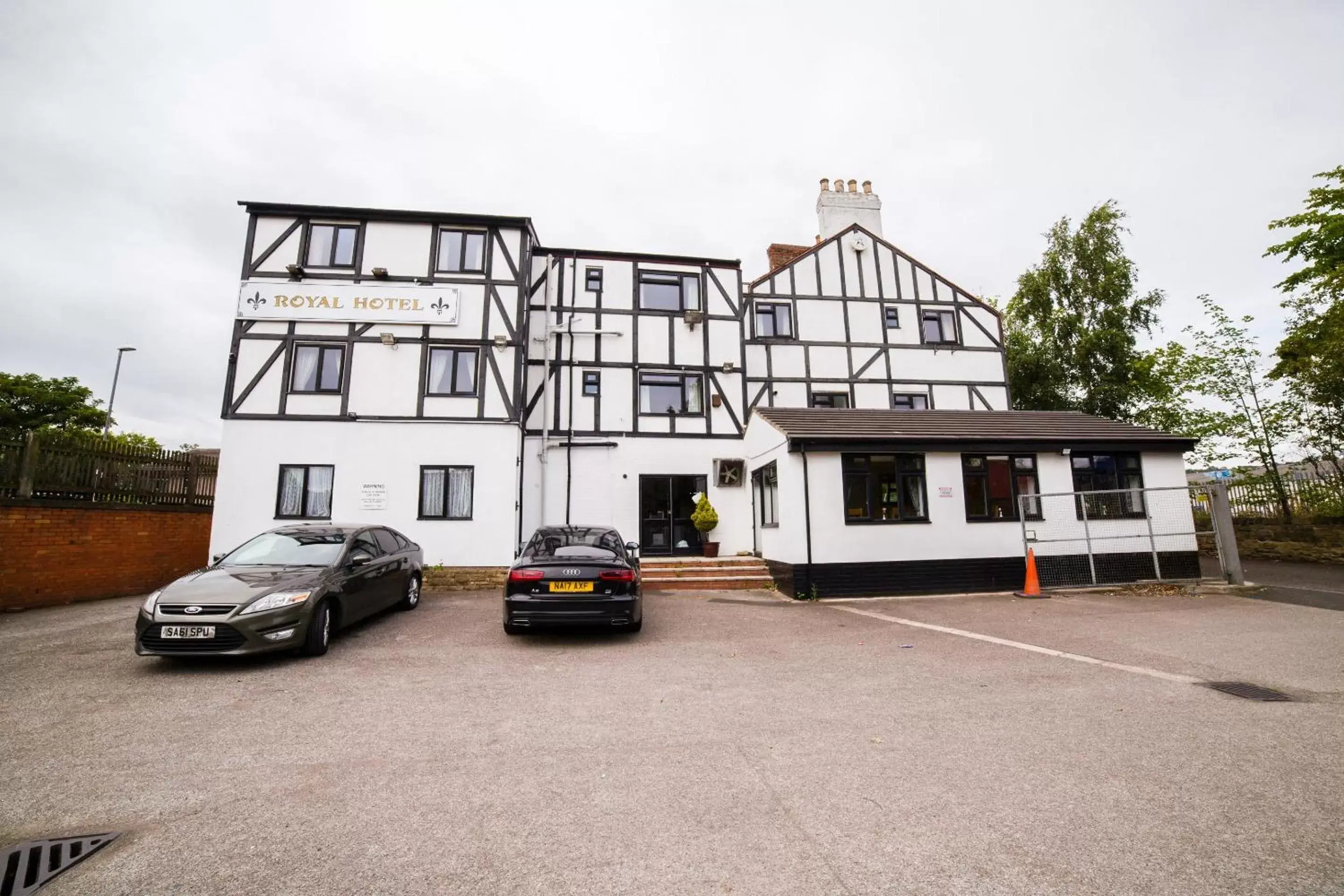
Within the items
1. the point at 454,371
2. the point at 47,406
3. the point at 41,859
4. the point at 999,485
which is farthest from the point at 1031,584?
the point at 47,406

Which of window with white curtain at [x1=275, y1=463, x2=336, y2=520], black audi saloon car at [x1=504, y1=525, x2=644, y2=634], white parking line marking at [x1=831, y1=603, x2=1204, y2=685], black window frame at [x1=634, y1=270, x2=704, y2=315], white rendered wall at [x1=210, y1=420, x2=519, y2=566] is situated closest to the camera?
white parking line marking at [x1=831, y1=603, x2=1204, y2=685]

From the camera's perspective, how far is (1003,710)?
4570 mm

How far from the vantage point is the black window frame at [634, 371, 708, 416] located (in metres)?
15.8

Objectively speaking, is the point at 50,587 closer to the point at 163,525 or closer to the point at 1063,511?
the point at 163,525

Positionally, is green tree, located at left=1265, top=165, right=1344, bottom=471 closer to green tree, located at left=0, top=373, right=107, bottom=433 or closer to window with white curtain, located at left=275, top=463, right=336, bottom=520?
window with white curtain, located at left=275, top=463, right=336, bottom=520

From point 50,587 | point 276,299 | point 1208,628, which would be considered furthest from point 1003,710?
point 276,299

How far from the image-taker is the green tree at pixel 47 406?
86.6ft

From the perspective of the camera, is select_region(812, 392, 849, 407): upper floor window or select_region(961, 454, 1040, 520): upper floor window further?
select_region(812, 392, 849, 407): upper floor window

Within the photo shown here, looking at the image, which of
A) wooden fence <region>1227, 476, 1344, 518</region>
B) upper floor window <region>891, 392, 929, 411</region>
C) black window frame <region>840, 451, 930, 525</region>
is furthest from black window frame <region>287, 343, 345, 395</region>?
wooden fence <region>1227, 476, 1344, 518</region>

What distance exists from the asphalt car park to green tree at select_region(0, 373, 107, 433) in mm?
30161

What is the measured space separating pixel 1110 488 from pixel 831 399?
7.18m

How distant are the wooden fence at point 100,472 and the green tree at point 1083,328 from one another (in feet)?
85.0

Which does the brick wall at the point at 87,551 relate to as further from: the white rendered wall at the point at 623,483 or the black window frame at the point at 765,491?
the black window frame at the point at 765,491

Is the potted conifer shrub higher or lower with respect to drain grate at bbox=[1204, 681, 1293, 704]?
higher
